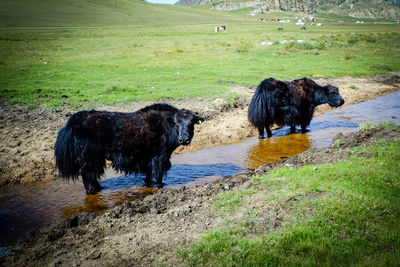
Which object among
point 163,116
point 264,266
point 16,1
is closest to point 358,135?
point 163,116

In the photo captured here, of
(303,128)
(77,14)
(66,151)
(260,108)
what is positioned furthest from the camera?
(77,14)

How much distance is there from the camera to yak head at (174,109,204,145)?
22.1 feet

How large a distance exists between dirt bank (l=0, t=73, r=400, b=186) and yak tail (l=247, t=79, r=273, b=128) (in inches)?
28.9

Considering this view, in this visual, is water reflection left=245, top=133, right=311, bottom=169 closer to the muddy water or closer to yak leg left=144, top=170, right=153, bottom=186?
the muddy water

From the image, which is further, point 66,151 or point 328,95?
point 328,95

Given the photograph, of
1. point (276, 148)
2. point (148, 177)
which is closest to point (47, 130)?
point (148, 177)

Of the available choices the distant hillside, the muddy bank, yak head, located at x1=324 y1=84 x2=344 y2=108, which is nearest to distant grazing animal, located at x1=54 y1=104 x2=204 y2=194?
the muddy bank

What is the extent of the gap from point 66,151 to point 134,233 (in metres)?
2.66

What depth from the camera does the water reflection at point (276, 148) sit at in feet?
27.6

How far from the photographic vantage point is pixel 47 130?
372 inches

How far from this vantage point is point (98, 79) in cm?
1738

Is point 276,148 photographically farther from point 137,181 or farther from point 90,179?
point 90,179

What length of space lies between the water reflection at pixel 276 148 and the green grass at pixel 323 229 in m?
2.65

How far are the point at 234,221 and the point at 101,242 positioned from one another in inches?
78.1
